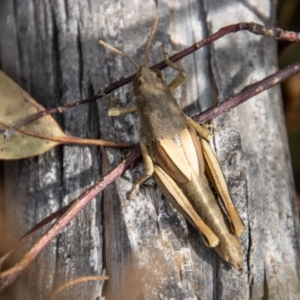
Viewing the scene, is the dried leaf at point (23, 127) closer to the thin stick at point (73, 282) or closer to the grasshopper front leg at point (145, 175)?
the grasshopper front leg at point (145, 175)

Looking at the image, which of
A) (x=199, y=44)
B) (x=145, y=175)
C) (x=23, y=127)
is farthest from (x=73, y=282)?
(x=199, y=44)

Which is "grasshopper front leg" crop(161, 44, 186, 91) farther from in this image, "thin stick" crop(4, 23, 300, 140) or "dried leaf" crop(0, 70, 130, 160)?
"dried leaf" crop(0, 70, 130, 160)

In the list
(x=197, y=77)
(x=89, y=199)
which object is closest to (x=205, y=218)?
(x=89, y=199)

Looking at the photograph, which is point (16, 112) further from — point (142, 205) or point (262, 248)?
point (262, 248)

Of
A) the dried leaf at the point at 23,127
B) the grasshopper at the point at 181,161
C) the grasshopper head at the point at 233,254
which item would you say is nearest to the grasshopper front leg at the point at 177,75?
the grasshopper at the point at 181,161

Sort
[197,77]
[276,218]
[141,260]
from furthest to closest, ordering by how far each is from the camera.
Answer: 1. [197,77]
2. [276,218]
3. [141,260]

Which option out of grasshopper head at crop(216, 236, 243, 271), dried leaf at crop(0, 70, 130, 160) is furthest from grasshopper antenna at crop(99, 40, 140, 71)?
grasshopper head at crop(216, 236, 243, 271)

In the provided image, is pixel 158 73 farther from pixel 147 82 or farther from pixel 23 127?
pixel 23 127
